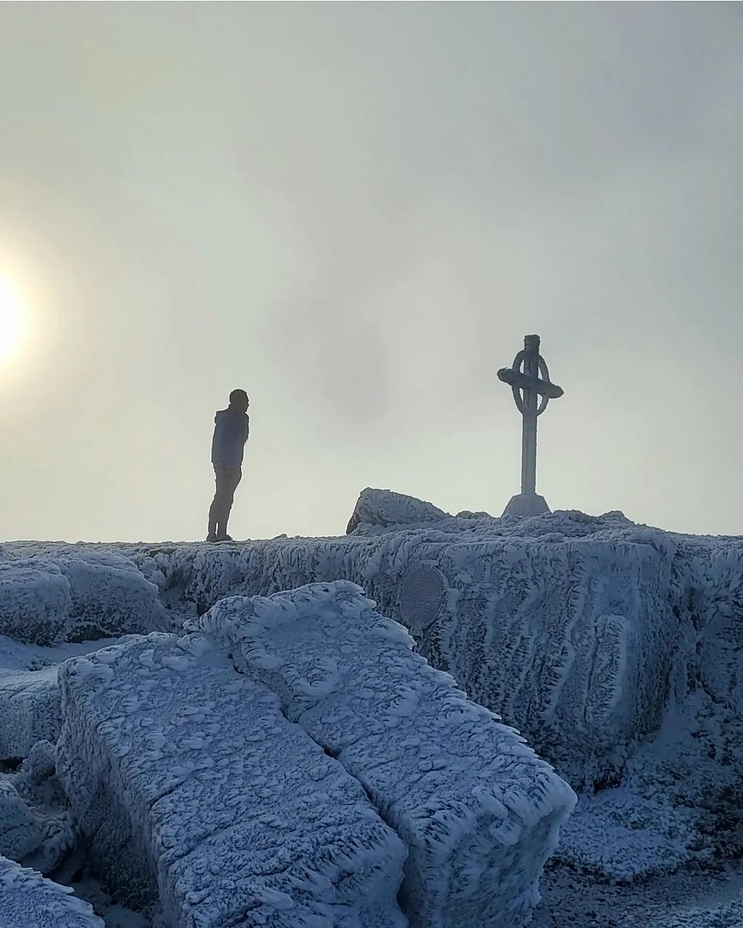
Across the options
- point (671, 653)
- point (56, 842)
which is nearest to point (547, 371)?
point (671, 653)

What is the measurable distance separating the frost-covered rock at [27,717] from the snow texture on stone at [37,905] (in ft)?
2.72

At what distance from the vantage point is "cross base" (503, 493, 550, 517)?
6.48 meters

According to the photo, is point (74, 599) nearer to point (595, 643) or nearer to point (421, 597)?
point (421, 597)

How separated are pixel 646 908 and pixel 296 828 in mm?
1198

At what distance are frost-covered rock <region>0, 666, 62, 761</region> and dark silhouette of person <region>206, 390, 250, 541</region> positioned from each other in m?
3.76

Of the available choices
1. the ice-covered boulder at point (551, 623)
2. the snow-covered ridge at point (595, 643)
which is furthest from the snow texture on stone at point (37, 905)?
the ice-covered boulder at point (551, 623)

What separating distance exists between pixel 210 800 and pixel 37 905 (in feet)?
1.10

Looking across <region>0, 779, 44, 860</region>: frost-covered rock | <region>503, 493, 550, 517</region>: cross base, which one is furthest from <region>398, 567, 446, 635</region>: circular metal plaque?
<region>503, 493, 550, 517</region>: cross base

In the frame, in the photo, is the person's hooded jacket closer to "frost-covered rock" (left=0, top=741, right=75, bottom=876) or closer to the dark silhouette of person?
the dark silhouette of person

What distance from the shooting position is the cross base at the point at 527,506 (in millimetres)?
6477

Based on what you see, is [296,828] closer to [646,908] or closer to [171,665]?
[171,665]

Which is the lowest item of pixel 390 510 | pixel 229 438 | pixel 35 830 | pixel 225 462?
pixel 35 830

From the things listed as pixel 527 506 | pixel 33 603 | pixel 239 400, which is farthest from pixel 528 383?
pixel 33 603

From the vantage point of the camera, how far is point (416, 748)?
1674mm
